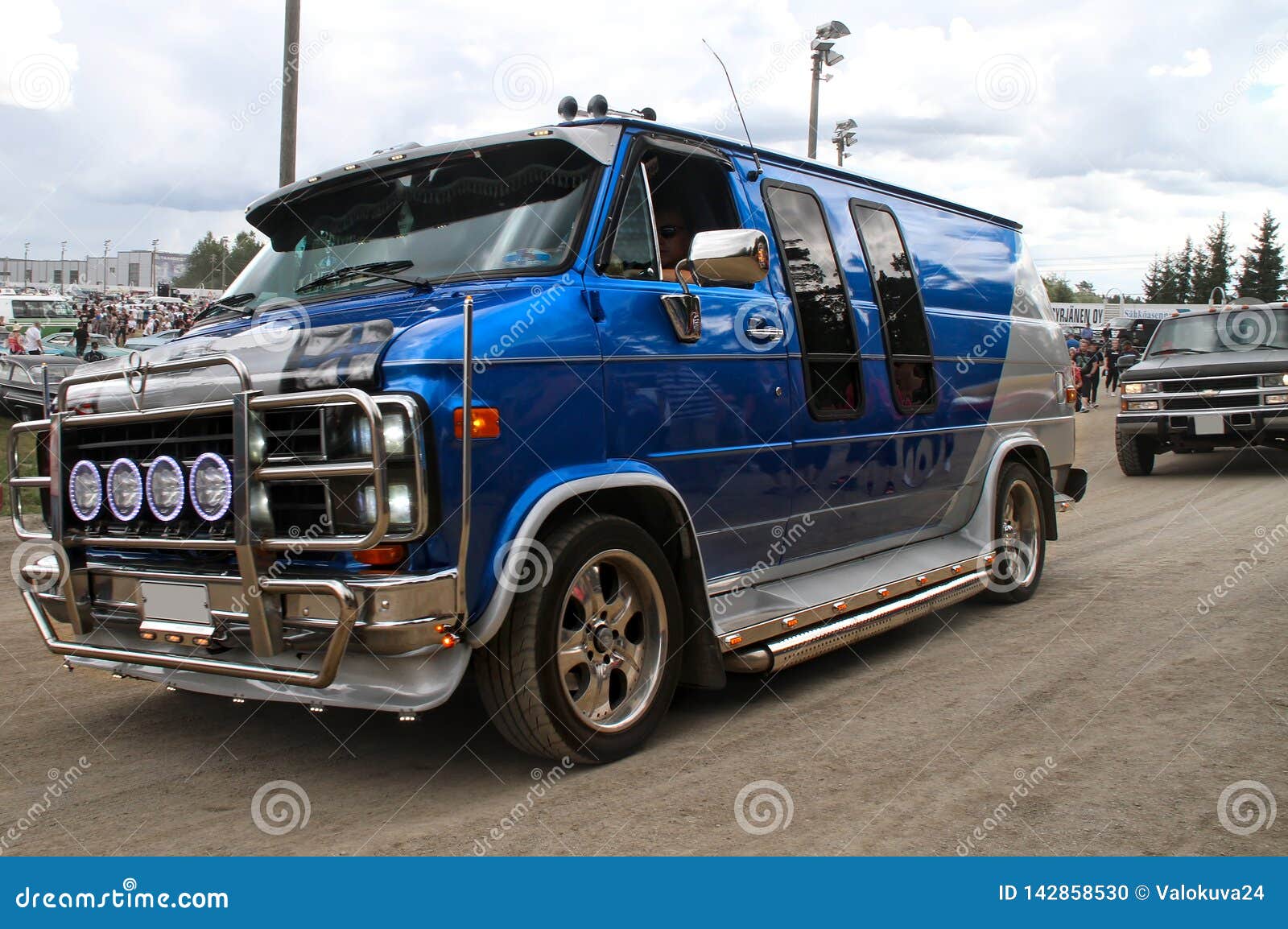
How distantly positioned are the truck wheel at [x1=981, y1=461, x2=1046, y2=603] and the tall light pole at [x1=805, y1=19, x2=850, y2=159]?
14556 millimetres

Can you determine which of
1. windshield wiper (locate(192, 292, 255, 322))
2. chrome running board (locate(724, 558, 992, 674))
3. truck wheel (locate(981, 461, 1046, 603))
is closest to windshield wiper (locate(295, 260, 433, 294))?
windshield wiper (locate(192, 292, 255, 322))

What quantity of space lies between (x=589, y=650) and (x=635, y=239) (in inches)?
64.4

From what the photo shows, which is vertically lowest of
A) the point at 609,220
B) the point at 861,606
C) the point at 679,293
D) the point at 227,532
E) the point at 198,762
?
the point at 198,762

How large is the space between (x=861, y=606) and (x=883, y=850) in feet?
7.06

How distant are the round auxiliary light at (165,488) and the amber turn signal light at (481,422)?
101 centimetres

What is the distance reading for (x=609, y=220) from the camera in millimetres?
4359

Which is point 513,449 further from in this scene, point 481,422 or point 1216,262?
point 1216,262

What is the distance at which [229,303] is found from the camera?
5.04 meters

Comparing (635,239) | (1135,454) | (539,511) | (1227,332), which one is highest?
(1227,332)

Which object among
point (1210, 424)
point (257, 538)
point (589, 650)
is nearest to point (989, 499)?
point (589, 650)

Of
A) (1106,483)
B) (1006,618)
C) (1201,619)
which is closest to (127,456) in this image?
(1006,618)

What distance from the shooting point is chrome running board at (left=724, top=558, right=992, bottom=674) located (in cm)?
458

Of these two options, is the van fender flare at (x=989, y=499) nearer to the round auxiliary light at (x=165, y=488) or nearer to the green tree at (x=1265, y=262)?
the round auxiliary light at (x=165, y=488)

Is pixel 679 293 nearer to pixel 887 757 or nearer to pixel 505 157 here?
pixel 505 157
